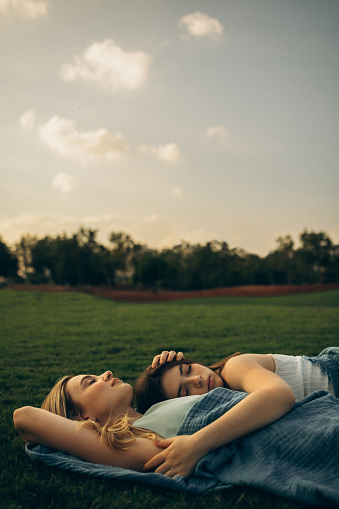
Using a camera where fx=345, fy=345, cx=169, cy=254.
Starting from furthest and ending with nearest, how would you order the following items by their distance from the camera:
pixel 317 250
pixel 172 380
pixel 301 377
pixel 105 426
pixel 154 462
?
pixel 317 250 < pixel 301 377 < pixel 172 380 < pixel 105 426 < pixel 154 462

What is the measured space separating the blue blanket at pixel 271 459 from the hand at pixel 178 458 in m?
0.05

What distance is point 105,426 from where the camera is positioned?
90.6 inches

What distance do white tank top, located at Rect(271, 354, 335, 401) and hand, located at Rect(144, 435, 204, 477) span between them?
1.08 metres

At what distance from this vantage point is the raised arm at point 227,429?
2.06 metres

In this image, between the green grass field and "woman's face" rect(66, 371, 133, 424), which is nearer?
the green grass field

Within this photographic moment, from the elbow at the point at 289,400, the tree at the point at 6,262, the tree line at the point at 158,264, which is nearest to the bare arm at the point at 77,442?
the elbow at the point at 289,400

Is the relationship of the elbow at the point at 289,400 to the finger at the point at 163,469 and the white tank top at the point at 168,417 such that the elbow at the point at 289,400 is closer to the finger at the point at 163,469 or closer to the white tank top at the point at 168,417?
the white tank top at the point at 168,417

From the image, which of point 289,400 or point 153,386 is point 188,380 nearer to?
A: point 153,386

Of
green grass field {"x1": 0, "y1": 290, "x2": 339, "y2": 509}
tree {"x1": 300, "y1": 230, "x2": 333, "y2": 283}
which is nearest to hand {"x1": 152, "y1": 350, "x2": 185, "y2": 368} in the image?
green grass field {"x1": 0, "y1": 290, "x2": 339, "y2": 509}

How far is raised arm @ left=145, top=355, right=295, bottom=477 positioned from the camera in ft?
6.77

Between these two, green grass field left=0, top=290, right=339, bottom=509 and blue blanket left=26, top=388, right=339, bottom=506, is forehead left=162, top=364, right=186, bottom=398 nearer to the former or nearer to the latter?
blue blanket left=26, top=388, right=339, bottom=506

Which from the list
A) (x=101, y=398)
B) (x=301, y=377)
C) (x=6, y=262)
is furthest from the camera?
(x=6, y=262)

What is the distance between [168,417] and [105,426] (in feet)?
1.43

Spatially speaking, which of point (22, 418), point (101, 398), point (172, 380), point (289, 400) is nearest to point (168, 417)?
point (172, 380)
